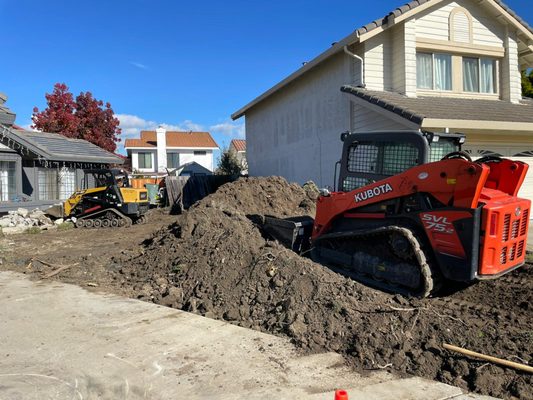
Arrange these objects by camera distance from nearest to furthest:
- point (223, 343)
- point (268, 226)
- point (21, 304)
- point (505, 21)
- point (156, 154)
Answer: point (223, 343)
point (21, 304)
point (268, 226)
point (505, 21)
point (156, 154)

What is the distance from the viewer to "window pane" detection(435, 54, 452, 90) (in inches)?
578

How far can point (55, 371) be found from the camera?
14.1 ft

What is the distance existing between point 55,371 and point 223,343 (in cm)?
164

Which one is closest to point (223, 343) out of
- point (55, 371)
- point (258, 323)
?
point (258, 323)

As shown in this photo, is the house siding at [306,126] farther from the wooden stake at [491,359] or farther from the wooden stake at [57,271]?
the wooden stake at [491,359]

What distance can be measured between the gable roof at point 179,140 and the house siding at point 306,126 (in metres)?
26.1

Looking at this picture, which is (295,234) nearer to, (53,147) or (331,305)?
(331,305)

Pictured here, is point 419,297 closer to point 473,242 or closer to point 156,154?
point 473,242

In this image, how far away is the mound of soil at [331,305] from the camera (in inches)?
169

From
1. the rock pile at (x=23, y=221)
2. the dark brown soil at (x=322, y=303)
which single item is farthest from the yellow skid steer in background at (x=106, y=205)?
the dark brown soil at (x=322, y=303)

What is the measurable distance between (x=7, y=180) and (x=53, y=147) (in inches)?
117

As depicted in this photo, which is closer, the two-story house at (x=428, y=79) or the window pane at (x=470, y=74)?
the two-story house at (x=428, y=79)

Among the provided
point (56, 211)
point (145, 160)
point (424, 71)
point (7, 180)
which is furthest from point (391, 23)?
point (145, 160)

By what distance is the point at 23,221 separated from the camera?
15.7 meters
